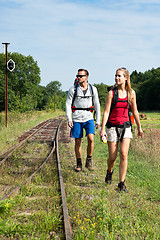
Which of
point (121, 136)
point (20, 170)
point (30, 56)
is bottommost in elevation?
point (20, 170)

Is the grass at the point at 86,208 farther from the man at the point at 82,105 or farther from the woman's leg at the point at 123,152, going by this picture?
the man at the point at 82,105

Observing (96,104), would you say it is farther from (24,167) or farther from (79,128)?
(24,167)

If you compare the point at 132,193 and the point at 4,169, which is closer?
the point at 132,193

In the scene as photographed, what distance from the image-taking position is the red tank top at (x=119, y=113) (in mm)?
4855

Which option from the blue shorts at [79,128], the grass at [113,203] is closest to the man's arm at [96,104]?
the blue shorts at [79,128]

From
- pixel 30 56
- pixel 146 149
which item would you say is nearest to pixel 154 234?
pixel 146 149

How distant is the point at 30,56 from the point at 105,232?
56791mm

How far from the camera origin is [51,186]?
16.8ft

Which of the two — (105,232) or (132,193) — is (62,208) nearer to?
(105,232)

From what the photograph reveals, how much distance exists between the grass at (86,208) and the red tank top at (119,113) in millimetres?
1204

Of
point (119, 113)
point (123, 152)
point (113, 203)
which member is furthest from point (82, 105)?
point (113, 203)

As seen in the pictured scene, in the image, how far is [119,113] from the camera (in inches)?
192

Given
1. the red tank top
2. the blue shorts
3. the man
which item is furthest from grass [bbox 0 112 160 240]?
the red tank top

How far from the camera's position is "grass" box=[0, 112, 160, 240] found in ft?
10.8
